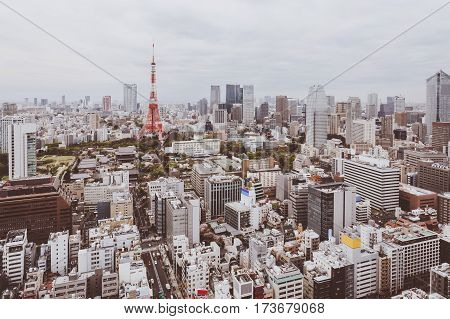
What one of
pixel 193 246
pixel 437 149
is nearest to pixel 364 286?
pixel 193 246

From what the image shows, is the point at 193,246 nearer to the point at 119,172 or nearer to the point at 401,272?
the point at 119,172

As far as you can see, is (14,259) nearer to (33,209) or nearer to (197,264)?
(33,209)

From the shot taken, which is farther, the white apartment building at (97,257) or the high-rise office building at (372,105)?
the high-rise office building at (372,105)

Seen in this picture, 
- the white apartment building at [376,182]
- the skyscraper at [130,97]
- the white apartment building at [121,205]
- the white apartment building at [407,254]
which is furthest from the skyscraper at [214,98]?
the white apartment building at [376,182]

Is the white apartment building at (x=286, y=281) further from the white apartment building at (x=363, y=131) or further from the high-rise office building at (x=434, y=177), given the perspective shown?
the high-rise office building at (x=434, y=177)

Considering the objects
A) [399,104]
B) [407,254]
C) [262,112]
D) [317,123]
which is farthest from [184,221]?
[317,123]

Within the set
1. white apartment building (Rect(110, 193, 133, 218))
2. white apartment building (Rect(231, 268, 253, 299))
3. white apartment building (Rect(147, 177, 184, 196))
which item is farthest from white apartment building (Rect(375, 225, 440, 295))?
white apartment building (Rect(110, 193, 133, 218))
